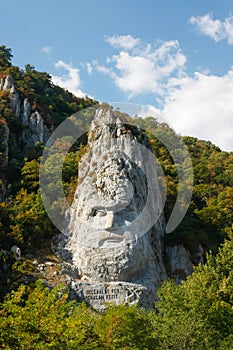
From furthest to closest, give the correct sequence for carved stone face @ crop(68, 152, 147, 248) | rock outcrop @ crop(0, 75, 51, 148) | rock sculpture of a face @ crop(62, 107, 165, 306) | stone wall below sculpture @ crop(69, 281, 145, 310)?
rock outcrop @ crop(0, 75, 51, 148) → carved stone face @ crop(68, 152, 147, 248) → rock sculpture of a face @ crop(62, 107, 165, 306) → stone wall below sculpture @ crop(69, 281, 145, 310)

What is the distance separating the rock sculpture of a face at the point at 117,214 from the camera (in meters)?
18.8

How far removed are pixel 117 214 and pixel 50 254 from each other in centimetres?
399

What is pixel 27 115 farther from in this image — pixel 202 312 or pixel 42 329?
pixel 42 329

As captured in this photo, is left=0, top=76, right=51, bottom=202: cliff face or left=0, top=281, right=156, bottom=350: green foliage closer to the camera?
left=0, top=281, right=156, bottom=350: green foliage

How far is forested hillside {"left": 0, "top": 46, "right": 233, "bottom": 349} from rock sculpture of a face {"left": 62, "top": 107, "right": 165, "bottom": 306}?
1.79 m

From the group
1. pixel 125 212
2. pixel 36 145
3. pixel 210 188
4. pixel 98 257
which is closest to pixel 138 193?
pixel 125 212

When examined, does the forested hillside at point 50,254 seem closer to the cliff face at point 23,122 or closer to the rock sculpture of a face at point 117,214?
the cliff face at point 23,122

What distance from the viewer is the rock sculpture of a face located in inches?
741

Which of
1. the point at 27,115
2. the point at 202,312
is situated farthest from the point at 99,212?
the point at 27,115

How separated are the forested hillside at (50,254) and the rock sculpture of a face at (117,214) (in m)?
1.79

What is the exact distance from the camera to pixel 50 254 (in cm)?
2003

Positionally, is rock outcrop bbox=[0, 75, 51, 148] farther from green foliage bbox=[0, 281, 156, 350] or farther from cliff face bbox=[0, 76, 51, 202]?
green foliage bbox=[0, 281, 156, 350]

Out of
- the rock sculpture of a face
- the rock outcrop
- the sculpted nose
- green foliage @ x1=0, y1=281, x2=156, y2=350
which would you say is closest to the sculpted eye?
the rock sculpture of a face

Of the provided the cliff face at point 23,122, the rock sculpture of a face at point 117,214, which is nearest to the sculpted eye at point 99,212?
the rock sculpture of a face at point 117,214
